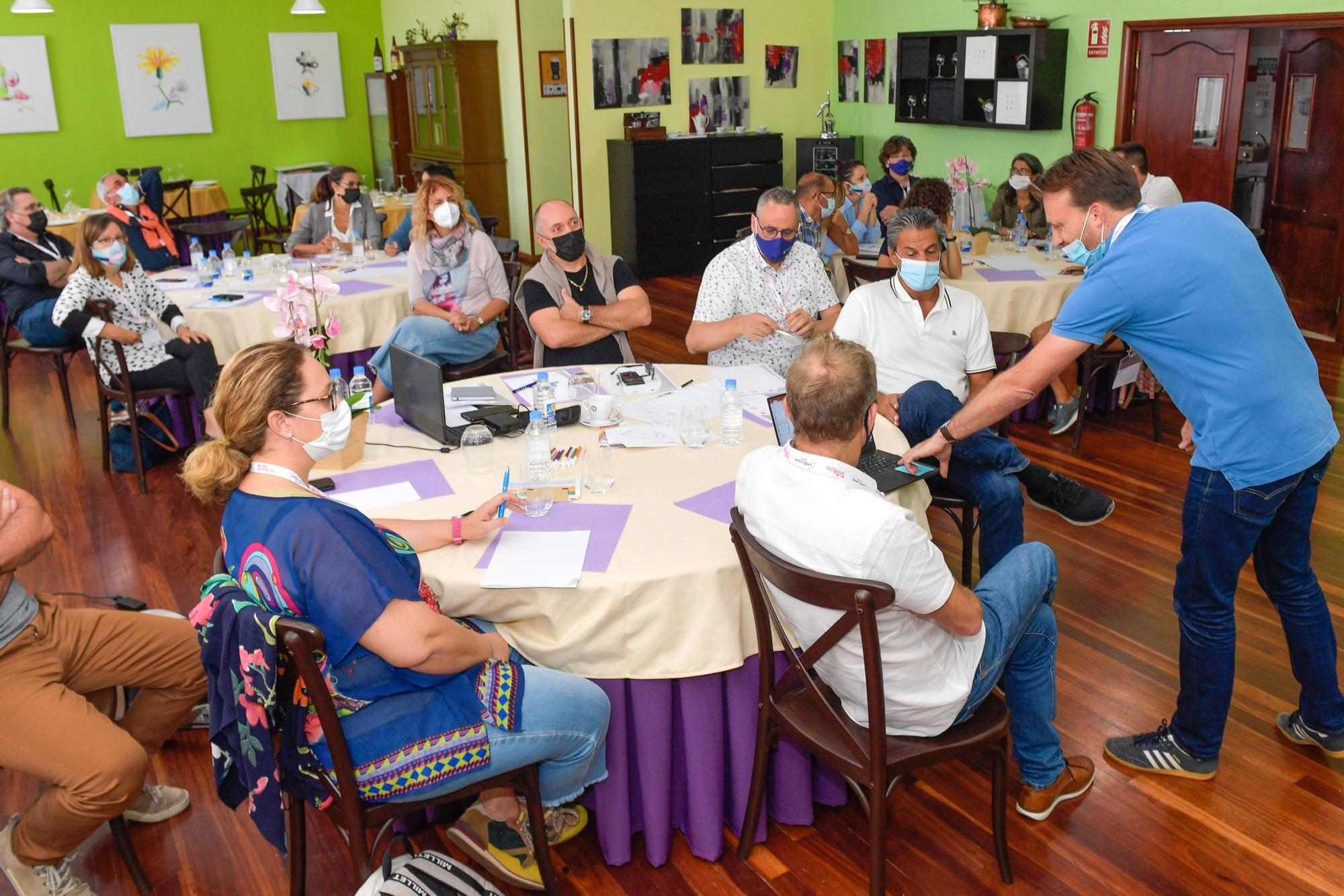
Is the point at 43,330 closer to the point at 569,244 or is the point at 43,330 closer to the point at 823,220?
the point at 569,244

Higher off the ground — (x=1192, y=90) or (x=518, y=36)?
(x=518, y=36)

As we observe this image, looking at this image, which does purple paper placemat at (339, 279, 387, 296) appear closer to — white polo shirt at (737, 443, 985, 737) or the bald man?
the bald man

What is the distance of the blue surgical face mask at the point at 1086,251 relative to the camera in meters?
2.66

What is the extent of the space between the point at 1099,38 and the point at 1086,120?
60cm

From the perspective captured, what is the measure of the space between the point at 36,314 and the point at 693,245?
19.6ft

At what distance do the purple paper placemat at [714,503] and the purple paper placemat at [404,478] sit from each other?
66 cm

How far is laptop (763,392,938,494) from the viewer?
2.75m

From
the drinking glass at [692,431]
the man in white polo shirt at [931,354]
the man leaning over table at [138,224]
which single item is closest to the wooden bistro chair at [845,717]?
the drinking glass at [692,431]

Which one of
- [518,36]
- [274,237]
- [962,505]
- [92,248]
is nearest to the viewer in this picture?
[962,505]

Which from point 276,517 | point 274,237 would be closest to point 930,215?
point 276,517

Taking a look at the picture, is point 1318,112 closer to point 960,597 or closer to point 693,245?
point 693,245

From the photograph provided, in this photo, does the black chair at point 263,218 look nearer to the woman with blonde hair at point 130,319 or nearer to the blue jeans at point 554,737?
the woman with blonde hair at point 130,319

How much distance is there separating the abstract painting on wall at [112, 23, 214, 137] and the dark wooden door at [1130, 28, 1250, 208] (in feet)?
32.8

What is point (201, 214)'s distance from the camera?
37.2 feet
